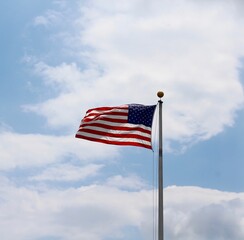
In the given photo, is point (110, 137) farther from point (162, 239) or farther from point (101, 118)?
point (162, 239)

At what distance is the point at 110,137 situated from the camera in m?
35.4

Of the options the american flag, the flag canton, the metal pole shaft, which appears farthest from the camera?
the flag canton

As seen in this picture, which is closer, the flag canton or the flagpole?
the flagpole

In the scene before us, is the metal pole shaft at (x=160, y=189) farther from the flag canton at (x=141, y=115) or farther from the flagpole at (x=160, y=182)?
the flag canton at (x=141, y=115)

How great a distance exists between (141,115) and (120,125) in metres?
1.43

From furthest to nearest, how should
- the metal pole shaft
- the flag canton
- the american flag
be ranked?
the flag canton → the american flag → the metal pole shaft

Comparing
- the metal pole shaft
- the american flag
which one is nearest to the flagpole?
the metal pole shaft

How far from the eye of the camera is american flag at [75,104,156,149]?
1389 inches

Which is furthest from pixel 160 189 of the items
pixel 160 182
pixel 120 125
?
pixel 120 125

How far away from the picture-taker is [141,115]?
117 feet

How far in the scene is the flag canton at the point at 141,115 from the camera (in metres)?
35.7

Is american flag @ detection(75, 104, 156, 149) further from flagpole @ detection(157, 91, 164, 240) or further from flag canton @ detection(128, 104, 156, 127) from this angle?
flagpole @ detection(157, 91, 164, 240)

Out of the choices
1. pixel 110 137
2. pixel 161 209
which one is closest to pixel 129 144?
pixel 110 137

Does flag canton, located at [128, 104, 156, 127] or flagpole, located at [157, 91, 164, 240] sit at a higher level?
flag canton, located at [128, 104, 156, 127]
